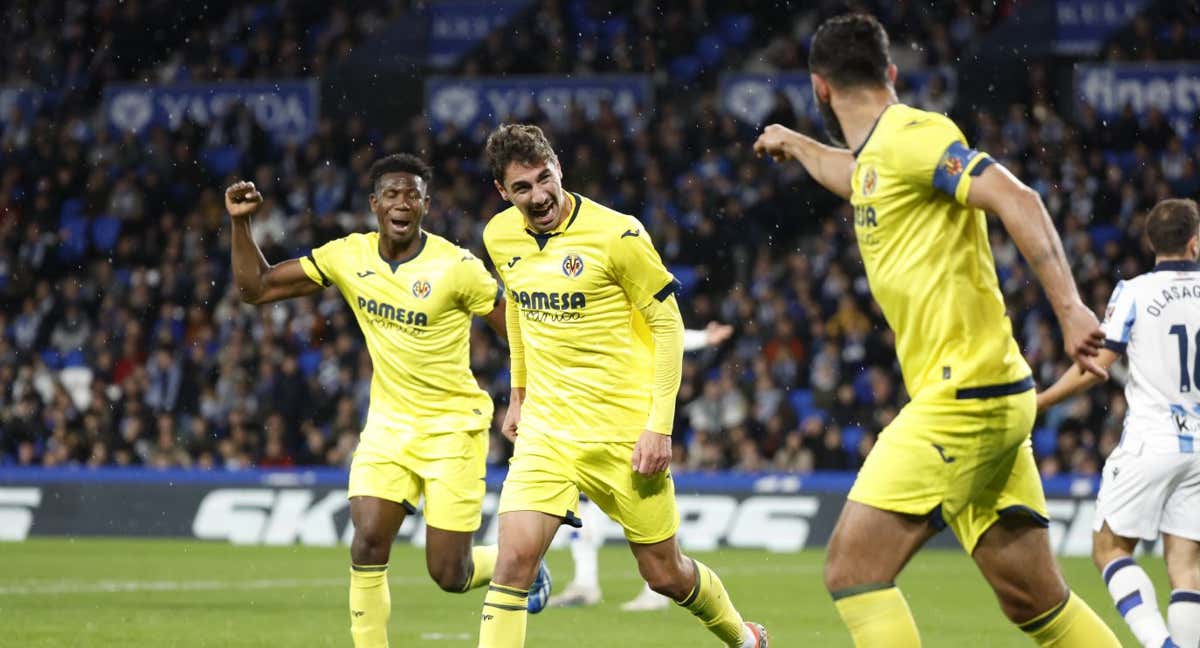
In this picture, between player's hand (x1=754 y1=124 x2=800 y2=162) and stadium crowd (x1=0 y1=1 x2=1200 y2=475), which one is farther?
stadium crowd (x1=0 y1=1 x2=1200 y2=475)

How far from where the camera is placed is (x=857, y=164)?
18.2ft

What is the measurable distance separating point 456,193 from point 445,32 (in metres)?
5.30

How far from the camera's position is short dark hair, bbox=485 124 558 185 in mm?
7105

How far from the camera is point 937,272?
5.39 meters

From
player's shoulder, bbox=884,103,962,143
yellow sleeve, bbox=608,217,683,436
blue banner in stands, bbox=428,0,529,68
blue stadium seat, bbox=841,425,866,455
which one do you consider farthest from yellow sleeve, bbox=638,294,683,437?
blue banner in stands, bbox=428,0,529,68

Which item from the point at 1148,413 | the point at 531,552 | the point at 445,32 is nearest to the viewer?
the point at 531,552

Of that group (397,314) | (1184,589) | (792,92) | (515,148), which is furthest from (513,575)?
(792,92)

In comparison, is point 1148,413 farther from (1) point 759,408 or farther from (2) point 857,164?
(1) point 759,408

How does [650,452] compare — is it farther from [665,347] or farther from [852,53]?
[852,53]

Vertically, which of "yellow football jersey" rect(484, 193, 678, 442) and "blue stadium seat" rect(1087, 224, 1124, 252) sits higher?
"yellow football jersey" rect(484, 193, 678, 442)

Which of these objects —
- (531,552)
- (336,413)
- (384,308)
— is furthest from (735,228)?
(531,552)

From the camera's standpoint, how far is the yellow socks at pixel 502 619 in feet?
22.5

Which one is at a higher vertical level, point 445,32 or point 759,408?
point 445,32

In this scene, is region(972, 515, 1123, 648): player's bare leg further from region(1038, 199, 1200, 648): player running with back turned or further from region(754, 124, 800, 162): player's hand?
region(1038, 199, 1200, 648): player running with back turned
